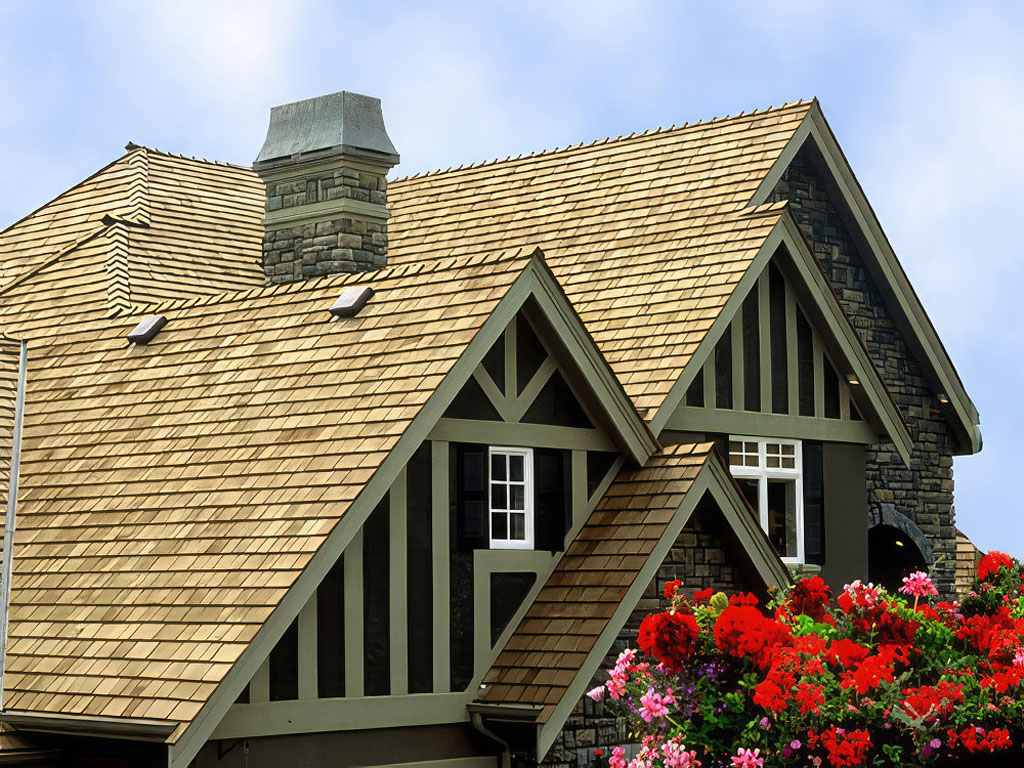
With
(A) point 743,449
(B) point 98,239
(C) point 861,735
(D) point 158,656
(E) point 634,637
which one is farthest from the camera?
(B) point 98,239

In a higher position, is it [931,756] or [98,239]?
[98,239]

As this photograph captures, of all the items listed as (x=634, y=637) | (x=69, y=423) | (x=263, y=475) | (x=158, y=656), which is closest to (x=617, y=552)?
(x=634, y=637)

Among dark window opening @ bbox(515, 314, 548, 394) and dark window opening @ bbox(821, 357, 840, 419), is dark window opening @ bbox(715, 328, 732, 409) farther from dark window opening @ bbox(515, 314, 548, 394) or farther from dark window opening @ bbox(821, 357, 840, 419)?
dark window opening @ bbox(515, 314, 548, 394)

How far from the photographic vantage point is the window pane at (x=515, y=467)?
53.4ft

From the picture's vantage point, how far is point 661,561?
16.0 m

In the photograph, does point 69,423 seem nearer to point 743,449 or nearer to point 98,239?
point 98,239

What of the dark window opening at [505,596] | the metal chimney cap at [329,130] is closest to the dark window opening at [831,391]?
the metal chimney cap at [329,130]

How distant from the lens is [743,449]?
20250mm

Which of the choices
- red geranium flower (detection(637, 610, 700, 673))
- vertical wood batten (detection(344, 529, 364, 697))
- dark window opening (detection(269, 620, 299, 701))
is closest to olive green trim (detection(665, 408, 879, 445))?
vertical wood batten (detection(344, 529, 364, 697))

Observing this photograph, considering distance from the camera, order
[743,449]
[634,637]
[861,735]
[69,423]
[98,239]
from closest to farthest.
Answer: [861,735] → [634,637] → [69,423] → [743,449] → [98,239]

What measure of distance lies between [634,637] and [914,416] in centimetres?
1032

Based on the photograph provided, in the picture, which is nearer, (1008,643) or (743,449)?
→ (1008,643)

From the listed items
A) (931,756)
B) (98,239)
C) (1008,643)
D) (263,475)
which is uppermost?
(98,239)

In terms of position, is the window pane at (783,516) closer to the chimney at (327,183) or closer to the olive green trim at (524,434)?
the olive green trim at (524,434)
